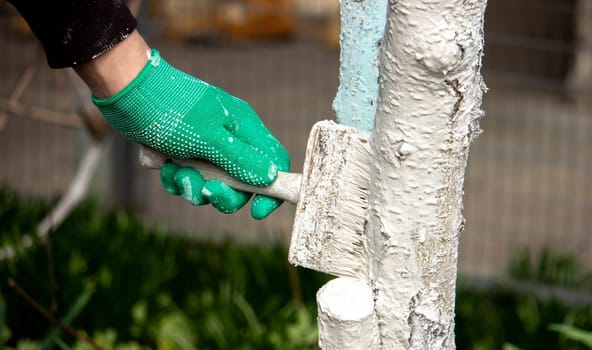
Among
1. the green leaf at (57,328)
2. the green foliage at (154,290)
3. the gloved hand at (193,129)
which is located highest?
the gloved hand at (193,129)

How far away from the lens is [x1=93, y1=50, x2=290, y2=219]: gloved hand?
109 centimetres

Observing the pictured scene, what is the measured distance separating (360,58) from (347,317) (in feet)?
1.02

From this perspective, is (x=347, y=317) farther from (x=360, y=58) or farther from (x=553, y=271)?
(x=553, y=271)

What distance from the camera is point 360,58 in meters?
1.05

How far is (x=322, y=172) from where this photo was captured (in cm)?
100

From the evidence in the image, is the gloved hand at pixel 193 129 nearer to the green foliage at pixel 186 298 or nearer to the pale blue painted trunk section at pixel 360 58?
the pale blue painted trunk section at pixel 360 58

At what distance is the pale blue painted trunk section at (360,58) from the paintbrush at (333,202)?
0.07m

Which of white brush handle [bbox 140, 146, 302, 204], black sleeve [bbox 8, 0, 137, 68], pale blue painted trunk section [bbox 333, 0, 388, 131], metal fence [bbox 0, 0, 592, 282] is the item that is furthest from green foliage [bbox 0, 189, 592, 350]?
pale blue painted trunk section [bbox 333, 0, 388, 131]

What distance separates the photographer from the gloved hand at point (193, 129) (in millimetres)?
1086

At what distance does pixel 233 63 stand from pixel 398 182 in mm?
2722

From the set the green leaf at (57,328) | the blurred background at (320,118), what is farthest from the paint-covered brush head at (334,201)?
the blurred background at (320,118)

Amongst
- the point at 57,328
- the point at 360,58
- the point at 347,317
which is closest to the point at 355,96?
the point at 360,58

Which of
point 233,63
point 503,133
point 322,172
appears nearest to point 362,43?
point 322,172

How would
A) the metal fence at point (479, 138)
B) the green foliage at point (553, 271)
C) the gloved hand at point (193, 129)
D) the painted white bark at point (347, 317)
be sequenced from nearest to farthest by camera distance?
1. the painted white bark at point (347, 317)
2. the gloved hand at point (193, 129)
3. the green foliage at point (553, 271)
4. the metal fence at point (479, 138)
